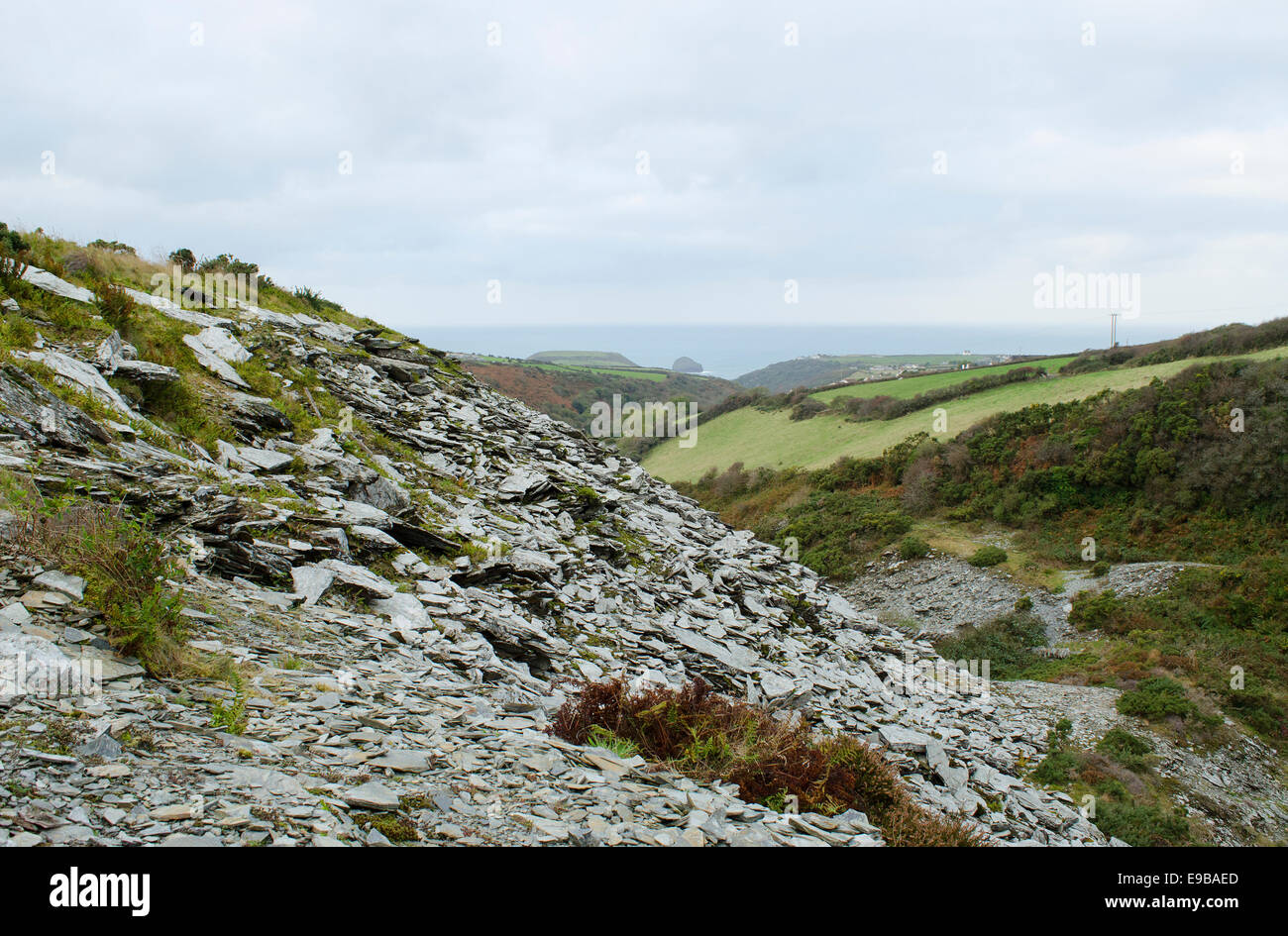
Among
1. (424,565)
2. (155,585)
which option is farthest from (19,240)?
(155,585)

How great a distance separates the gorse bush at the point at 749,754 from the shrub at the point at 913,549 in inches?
1344

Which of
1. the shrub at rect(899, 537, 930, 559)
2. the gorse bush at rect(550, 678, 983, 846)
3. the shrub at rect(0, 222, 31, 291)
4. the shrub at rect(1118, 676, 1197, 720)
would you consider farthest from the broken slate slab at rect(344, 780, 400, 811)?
the shrub at rect(899, 537, 930, 559)

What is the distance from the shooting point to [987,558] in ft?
116

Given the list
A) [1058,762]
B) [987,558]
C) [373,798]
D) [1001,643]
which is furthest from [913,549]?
[373,798]

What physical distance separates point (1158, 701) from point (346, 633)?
992 inches

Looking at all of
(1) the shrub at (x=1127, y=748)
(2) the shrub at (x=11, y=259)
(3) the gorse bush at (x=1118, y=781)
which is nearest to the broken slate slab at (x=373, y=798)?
(2) the shrub at (x=11, y=259)

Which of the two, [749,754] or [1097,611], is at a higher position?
[749,754]

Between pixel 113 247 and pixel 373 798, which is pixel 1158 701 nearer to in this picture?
pixel 373 798

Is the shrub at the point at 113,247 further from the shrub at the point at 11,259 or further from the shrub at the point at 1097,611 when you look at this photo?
the shrub at the point at 1097,611

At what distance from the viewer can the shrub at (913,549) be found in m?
38.2

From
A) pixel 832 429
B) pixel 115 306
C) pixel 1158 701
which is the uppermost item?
pixel 115 306

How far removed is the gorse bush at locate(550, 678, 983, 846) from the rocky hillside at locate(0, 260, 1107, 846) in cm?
32

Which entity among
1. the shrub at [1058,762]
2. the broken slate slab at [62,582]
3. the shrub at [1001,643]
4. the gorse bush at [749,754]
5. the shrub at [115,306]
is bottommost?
the shrub at [1001,643]
